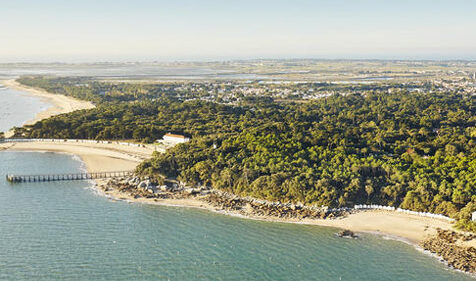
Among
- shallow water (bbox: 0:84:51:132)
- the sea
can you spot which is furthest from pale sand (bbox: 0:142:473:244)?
shallow water (bbox: 0:84:51:132)

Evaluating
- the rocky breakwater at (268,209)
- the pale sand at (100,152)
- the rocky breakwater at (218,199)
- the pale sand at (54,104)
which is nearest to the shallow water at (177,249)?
the rocky breakwater at (268,209)

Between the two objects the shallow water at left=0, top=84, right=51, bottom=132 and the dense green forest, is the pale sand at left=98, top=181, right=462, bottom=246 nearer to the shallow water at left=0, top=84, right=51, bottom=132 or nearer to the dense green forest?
the dense green forest

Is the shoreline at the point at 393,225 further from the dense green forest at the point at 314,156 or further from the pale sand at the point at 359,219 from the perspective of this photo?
the dense green forest at the point at 314,156

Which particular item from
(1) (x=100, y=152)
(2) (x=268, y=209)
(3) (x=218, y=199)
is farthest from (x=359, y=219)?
(1) (x=100, y=152)

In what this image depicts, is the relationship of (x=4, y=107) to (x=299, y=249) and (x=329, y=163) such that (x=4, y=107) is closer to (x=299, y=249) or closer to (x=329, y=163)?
(x=329, y=163)

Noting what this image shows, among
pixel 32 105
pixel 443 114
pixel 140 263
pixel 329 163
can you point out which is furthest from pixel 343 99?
pixel 140 263

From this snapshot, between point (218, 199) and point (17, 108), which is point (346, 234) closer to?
point (218, 199)
